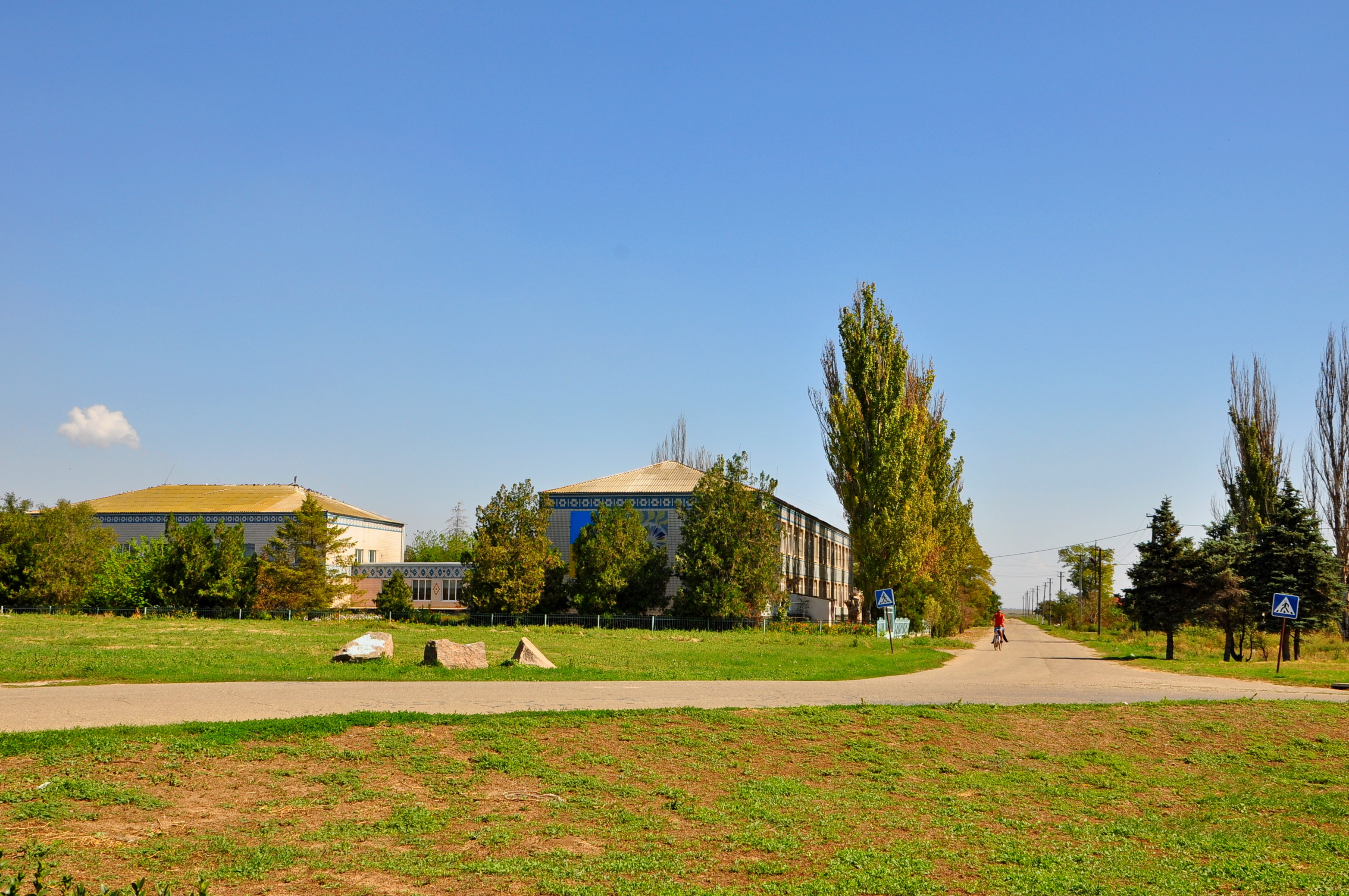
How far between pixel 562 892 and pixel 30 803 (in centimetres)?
488

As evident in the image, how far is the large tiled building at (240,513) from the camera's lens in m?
71.4

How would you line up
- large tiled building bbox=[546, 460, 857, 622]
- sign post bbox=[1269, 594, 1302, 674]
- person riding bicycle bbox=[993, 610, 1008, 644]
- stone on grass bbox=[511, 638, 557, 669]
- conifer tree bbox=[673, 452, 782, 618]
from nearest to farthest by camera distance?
stone on grass bbox=[511, 638, 557, 669], sign post bbox=[1269, 594, 1302, 674], person riding bicycle bbox=[993, 610, 1008, 644], conifer tree bbox=[673, 452, 782, 618], large tiled building bbox=[546, 460, 857, 622]

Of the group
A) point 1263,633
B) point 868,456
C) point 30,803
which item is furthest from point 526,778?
point 1263,633

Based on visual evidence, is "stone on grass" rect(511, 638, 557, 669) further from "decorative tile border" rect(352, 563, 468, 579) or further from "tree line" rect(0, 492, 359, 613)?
"decorative tile border" rect(352, 563, 468, 579)

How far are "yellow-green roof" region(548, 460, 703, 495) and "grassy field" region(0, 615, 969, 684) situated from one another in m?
16.4

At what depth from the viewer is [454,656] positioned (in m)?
19.7

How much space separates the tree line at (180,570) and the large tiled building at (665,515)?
13560 millimetres

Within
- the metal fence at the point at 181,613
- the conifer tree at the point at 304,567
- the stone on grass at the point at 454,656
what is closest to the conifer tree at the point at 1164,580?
the stone on grass at the point at 454,656

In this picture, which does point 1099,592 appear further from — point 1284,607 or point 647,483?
point 1284,607

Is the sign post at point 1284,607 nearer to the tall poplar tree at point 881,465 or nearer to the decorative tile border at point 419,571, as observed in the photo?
the tall poplar tree at point 881,465

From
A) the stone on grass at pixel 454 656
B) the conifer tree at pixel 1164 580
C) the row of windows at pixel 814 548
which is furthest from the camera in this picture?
the row of windows at pixel 814 548

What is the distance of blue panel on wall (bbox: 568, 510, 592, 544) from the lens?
203 ft

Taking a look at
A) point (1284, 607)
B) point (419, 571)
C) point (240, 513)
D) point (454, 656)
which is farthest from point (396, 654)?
point (240, 513)

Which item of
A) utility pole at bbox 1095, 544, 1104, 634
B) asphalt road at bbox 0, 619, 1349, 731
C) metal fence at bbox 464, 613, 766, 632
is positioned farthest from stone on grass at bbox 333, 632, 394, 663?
utility pole at bbox 1095, 544, 1104, 634
